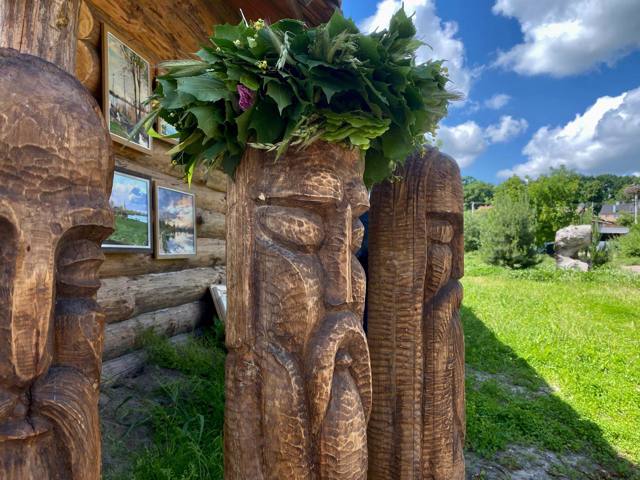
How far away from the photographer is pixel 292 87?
1.46 meters

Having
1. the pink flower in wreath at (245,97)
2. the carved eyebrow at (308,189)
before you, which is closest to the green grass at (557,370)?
the carved eyebrow at (308,189)

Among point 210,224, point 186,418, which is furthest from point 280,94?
point 210,224

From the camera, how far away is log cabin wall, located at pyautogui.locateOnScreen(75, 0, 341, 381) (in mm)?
3035

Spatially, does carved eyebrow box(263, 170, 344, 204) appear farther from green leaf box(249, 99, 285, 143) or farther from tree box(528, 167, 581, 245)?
tree box(528, 167, 581, 245)

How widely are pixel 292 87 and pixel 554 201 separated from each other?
28.7 meters

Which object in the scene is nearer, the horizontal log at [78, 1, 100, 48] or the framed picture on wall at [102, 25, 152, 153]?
the horizontal log at [78, 1, 100, 48]

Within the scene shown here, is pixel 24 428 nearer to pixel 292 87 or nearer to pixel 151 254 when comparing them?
pixel 292 87

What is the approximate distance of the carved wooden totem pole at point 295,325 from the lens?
1.43 m

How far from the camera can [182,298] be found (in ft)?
13.4

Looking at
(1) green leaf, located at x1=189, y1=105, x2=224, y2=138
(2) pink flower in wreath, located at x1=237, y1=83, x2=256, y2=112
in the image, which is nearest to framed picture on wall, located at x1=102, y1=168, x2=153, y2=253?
(1) green leaf, located at x1=189, y1=105, x2=224, y2=138

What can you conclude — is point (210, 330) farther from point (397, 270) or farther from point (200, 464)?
point (397, 270)

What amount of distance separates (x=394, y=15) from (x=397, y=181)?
75cm

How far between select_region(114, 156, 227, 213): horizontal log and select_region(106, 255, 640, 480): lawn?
1316 millimetres

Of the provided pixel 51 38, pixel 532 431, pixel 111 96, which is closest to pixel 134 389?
pixel 111 96
